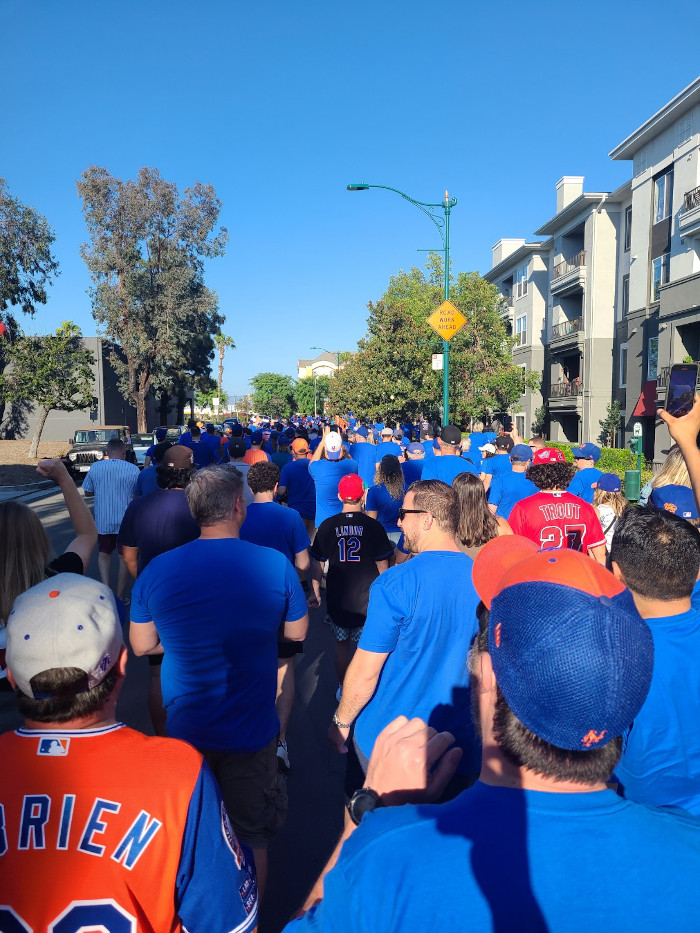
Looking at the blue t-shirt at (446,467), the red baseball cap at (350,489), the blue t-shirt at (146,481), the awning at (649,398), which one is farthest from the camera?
the awning at (649,398)

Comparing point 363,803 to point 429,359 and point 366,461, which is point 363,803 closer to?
point 366,461

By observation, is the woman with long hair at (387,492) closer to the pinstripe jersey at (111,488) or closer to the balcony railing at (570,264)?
the pinstripe jersey at (111,488)

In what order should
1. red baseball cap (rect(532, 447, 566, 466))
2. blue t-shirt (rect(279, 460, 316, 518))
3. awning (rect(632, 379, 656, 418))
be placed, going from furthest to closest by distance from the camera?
awning (rect(632, 379, 656, 418)), blue t-shirt (rect(279, 460, 316, 518)), red baseball cap (rect(532, 447, 566, 466))

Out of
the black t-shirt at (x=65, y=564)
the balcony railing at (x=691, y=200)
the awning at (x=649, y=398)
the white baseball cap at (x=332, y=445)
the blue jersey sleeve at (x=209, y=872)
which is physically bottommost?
the blue jersey sleeve at (x=209, y=872)

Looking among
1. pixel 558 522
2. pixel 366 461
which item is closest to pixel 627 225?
pixel 366 461

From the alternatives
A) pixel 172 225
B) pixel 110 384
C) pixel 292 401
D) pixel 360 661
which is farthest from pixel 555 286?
pixel 292 401

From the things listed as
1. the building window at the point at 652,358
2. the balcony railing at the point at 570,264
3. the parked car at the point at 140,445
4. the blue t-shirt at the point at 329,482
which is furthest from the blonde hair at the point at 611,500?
the balcony railing at the point at 570,264

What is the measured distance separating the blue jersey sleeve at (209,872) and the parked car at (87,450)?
69.6 feet

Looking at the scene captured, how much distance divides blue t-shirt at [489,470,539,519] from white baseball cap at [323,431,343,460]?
73.5 inches

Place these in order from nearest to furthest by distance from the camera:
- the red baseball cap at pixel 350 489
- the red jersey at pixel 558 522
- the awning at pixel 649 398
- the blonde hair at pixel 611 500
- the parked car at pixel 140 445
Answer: the red baseball cap at pixel 350 489 → the red jersey at pixel 558 522 → the blonde hair at pixel 611 500 → the awning at pixel 649 398 → the parked car at pixel 140 445

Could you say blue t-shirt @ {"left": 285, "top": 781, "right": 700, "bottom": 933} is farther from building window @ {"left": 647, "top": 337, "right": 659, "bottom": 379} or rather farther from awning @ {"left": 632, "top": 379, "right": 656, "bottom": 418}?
building window @ {"left": 647, "top": 337, "right": 659, "bottom": 379}

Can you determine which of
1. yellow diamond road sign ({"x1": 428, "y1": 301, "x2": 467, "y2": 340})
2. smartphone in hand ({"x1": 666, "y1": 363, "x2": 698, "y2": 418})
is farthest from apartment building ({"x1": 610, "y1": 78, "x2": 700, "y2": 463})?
smartphone in hand ({"x1": 666, "y1": 363, "x2": 698, "y2": 418})

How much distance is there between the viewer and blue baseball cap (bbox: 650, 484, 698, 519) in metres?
4.25

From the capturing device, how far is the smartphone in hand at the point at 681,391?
10.1 ft
